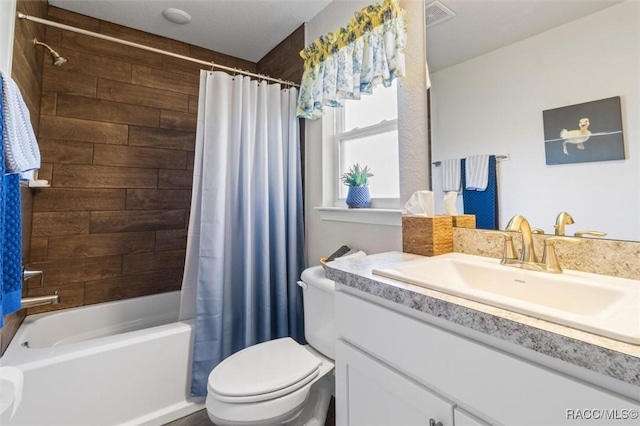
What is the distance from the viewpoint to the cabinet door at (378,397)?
2.21ft

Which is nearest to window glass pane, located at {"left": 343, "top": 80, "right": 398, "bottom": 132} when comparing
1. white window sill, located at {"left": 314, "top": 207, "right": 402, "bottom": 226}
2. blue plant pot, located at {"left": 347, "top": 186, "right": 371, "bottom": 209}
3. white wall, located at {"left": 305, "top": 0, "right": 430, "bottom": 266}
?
white wall, located at {"left": 305, "top": 0, "right": 430, "bottom": 266}

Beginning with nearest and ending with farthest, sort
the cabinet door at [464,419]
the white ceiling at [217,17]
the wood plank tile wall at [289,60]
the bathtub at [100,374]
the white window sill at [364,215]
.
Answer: the cabinet door at [464,419], the bathtub at [100,374], the white window sill at [364,215], the white ceiling at [217,17], the wood plank tile wall at [289,60]

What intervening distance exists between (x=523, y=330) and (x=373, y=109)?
145cm

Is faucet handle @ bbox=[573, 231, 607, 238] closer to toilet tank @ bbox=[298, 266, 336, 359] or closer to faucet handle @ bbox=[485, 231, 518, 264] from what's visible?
faucet handle @ bbox=[485, 231, 518, 264]

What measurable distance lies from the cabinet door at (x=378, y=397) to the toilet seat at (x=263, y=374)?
0.91 ft

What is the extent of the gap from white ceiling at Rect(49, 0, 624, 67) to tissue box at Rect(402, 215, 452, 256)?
676 mm

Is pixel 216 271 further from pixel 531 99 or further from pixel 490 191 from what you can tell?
pixel 531 99

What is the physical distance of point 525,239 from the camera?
917mm

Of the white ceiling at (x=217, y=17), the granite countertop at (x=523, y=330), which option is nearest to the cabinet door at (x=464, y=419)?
the granite countertop at (x=523, y=330)

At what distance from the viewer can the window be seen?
160cm

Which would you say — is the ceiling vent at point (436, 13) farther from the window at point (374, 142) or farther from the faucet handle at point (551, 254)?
the faucet handle at point (551, 254)

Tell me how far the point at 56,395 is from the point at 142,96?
6.26 ft

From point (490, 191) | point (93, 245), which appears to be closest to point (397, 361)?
point (490, 191)

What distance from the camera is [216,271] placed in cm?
164
